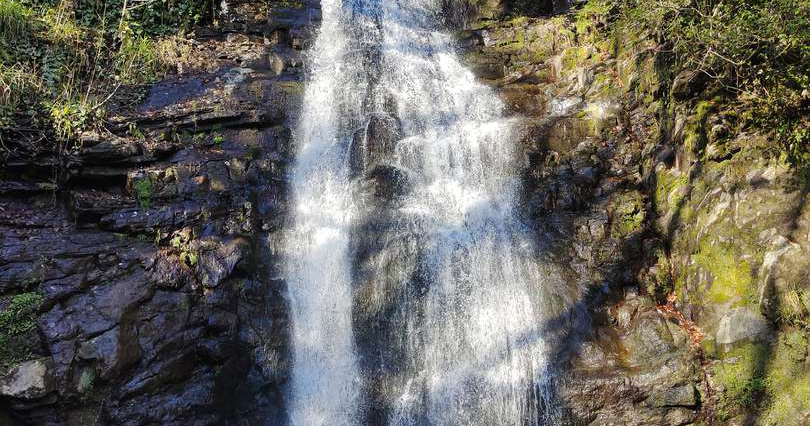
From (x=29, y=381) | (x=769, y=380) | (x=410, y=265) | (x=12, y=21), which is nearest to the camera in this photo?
(x=29, y=381)

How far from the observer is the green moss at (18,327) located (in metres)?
5.51

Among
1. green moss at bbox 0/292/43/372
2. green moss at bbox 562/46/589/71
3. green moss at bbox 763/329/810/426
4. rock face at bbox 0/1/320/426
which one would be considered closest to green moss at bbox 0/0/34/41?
rock face at bbox 0/1/320/426

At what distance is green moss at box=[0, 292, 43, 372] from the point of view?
5512 mm

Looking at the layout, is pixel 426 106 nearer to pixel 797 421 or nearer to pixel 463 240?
pixel 463 240

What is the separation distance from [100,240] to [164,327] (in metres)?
1.68

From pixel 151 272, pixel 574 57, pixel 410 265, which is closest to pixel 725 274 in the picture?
pixel 410 265

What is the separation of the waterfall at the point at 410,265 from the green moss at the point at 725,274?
226cm

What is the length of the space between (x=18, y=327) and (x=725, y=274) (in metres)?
9.25

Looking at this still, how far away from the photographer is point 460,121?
989 cm

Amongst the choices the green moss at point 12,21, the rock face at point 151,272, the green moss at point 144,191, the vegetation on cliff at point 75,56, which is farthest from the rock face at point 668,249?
the green moss at point 12,21

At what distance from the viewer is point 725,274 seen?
20.9ft

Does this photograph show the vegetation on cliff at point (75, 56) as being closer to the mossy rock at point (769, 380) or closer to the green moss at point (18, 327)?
the green moss at point (18, 327)

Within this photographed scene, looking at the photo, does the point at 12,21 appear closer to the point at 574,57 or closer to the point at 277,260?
the point at 277,260

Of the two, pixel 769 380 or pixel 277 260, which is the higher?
pixel 277 260
